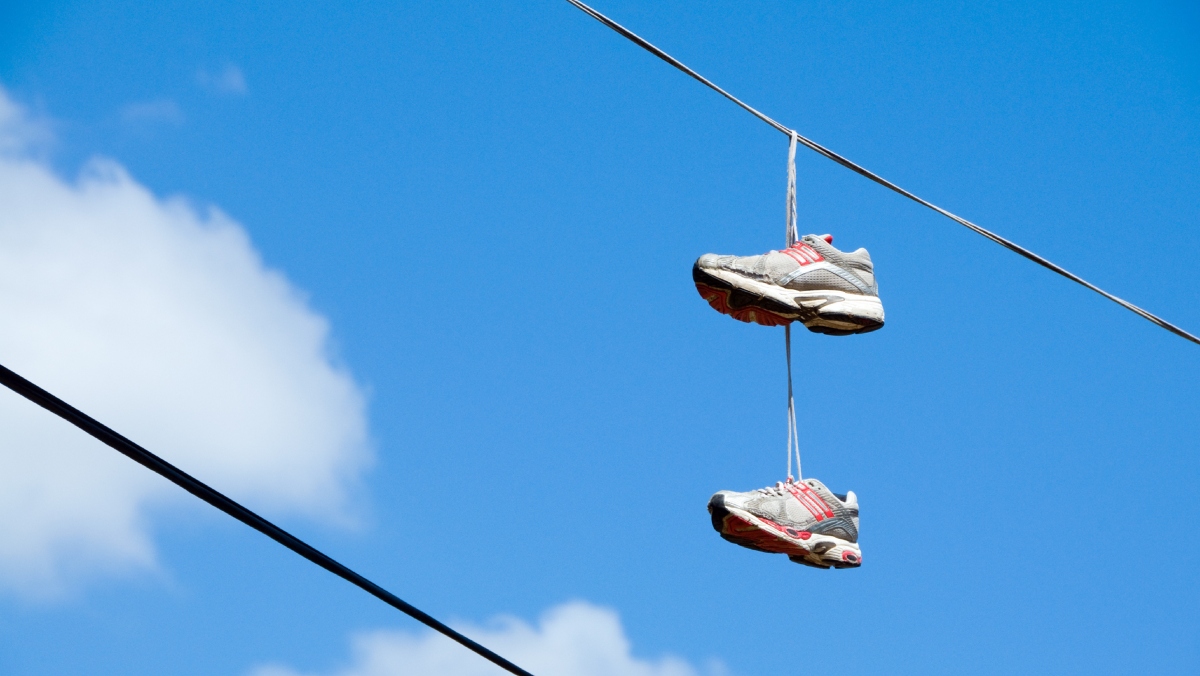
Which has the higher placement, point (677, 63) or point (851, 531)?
point (677, 63)

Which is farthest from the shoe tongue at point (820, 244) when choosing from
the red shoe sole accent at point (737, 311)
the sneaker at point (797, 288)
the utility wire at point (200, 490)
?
the utility wire at point (200, 490)

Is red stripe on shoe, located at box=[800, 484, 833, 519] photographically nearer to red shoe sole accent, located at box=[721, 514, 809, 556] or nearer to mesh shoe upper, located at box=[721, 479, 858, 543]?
mesh shoe upper, located at box=[721, 479, 858, 543]

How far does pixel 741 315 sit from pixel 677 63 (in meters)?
1.30

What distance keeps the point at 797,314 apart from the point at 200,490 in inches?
133

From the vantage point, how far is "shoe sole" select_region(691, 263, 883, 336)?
6207 millimetres

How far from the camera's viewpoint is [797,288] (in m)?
6.32

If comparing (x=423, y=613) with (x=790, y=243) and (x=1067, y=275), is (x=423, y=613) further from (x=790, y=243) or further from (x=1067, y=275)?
(x=1067, y=275)

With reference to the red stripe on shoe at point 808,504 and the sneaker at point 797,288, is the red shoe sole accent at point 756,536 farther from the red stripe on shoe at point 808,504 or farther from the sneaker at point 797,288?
the sneaker at point 797,288

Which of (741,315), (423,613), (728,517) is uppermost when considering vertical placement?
(741,315)

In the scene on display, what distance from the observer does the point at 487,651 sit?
171 inches

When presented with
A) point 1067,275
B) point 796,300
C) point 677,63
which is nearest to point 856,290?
point 796,300

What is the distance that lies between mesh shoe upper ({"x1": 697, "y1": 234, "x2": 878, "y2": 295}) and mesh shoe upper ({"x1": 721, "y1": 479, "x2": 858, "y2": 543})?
36.7 inches

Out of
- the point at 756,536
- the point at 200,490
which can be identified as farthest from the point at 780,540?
the point at 200,490

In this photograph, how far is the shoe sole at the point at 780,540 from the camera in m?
6.27
